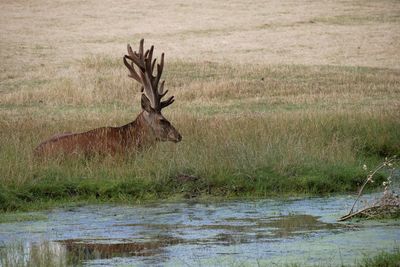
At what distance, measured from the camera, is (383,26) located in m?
47.0

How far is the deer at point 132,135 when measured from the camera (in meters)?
13.9

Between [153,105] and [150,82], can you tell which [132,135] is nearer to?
[153,105]

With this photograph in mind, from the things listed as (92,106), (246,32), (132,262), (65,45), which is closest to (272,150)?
(132,262)

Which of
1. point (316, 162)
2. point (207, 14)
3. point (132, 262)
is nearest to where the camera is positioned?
point (132, 262)

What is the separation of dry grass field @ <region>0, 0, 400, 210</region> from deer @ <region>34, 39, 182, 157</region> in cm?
24

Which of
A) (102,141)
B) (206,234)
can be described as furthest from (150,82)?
(206,234)

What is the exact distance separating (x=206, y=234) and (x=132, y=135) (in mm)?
4495

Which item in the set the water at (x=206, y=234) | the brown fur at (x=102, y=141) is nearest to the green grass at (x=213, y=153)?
the brown fur at (x=102, y=141)

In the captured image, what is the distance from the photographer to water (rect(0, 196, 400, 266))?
888cm

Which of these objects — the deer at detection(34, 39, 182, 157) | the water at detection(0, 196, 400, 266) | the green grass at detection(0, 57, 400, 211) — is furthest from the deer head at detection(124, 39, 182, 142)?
the water at detection(0, 196, 400, 266)

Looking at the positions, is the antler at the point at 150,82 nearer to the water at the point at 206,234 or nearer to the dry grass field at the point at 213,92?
the dry grass field at the point at 213,92

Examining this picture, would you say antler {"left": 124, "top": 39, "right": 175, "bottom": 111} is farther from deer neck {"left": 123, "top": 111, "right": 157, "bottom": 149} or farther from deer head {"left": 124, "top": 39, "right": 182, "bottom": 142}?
deer neck {"left": 123, "top": 111, "right": 157, "bottom": 149}

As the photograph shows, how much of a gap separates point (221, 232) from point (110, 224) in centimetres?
137

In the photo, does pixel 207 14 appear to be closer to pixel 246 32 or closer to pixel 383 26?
pixel 246 32
